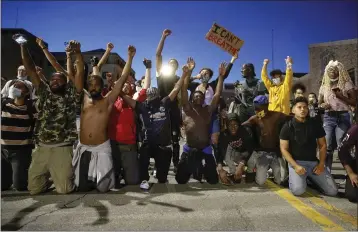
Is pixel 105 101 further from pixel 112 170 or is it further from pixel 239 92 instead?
pixel 239 92

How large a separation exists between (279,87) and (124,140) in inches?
138

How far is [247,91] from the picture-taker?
580 centimetres

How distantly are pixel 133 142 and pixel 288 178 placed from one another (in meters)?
2.75

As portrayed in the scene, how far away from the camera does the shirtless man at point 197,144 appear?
4617 mm

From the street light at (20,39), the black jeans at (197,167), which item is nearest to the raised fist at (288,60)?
the black jeans at (197,167)

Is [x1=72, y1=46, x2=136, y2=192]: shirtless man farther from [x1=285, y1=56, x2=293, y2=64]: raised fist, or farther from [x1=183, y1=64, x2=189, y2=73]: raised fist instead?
[x1=285, y1=56, x2=293, y2=64]: raised fist

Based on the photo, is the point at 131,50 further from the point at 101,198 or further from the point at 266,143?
the point at 266,143

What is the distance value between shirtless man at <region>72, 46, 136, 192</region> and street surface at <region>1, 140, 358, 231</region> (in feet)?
0.86

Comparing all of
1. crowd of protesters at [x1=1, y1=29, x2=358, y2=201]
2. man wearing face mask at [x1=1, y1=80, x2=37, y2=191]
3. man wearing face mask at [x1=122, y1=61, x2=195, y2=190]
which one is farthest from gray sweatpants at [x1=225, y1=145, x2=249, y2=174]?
man wearing face mask at [x1=1, y1=80, x2=37, y2=191]

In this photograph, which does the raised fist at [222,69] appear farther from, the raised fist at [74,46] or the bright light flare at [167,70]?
the raised fist at [74,46]

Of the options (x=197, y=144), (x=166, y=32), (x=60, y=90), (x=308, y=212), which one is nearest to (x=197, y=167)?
(x=197, y=144)

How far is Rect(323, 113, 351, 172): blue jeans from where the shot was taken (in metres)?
4.80

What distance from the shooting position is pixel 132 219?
293 centimetres

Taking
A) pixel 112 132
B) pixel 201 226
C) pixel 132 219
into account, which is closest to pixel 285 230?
pixel 201 226
